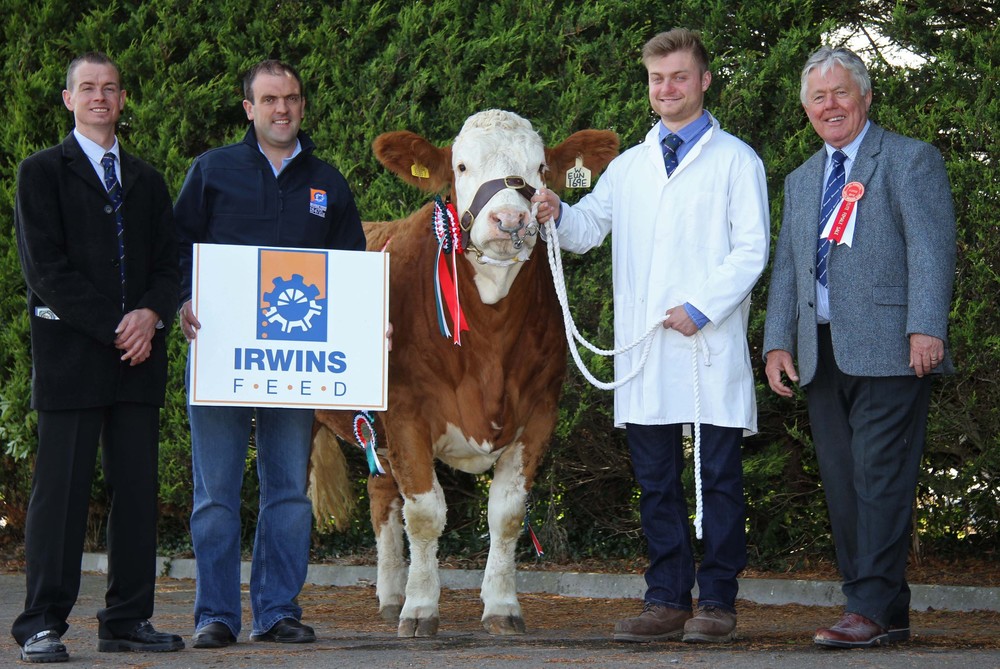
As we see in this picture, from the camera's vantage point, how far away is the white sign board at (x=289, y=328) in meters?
4.85

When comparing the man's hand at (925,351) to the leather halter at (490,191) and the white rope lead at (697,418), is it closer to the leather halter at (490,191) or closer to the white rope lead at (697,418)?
the white rope lead at (697,418)

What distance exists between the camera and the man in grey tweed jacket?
4.70 meters

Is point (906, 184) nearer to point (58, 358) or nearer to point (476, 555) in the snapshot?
point (58, 358)

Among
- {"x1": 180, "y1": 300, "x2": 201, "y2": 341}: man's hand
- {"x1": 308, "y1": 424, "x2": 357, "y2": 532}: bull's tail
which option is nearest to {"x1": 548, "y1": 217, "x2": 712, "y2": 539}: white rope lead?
{"x1": 180, "y1": 300, "x2": 201, "y2": 341}: man's hand

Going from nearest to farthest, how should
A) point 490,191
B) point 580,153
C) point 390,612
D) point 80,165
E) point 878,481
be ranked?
point 80,165, point 878,481, point 490,191, point 580,153, point 390,612

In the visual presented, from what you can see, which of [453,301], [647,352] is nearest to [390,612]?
[453,301]

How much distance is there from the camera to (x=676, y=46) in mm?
5062

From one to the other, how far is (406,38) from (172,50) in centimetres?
149

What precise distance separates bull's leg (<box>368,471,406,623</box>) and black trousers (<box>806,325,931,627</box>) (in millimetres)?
2202

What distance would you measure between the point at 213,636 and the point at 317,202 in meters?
1.69

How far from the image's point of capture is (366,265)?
5.06 meters

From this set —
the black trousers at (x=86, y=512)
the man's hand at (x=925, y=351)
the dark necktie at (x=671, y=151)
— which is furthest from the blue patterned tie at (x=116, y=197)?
the man's hand at (x=925, y=351)

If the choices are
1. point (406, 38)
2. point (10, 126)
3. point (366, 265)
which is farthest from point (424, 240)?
A: point (10, 126)

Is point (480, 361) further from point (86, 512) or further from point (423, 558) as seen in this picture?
point (86, 512)
